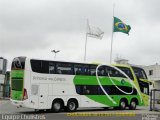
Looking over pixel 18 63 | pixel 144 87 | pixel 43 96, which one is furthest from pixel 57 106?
pixel 144 87

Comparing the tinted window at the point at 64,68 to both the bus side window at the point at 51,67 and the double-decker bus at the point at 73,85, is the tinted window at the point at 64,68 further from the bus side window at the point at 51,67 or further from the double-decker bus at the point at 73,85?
the bus side window at the point at 51,67

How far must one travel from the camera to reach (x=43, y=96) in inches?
1048

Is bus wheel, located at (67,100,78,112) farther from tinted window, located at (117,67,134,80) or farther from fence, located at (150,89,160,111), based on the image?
fence, located at (150,89,160,111)

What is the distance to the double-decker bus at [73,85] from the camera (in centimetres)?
2588

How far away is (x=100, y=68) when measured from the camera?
98.4 feet

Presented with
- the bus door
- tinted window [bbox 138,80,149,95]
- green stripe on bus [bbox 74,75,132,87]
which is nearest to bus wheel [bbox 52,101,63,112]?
the bus door

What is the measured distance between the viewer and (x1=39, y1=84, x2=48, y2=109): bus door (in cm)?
2642

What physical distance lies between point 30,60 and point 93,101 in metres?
6.47

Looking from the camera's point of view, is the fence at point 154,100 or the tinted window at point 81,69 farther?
the fence at point 154,100

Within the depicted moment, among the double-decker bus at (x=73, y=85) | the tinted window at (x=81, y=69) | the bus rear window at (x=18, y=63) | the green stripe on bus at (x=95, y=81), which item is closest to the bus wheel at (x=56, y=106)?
→ the double-decker bus at (x=73, y=85)

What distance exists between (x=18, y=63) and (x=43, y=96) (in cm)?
270

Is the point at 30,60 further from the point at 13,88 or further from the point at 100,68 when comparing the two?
the point at 100,68

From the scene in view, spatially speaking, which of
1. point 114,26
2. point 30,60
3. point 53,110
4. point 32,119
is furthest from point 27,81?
point 114,26

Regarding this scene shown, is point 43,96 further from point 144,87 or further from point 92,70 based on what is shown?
point 144,87
